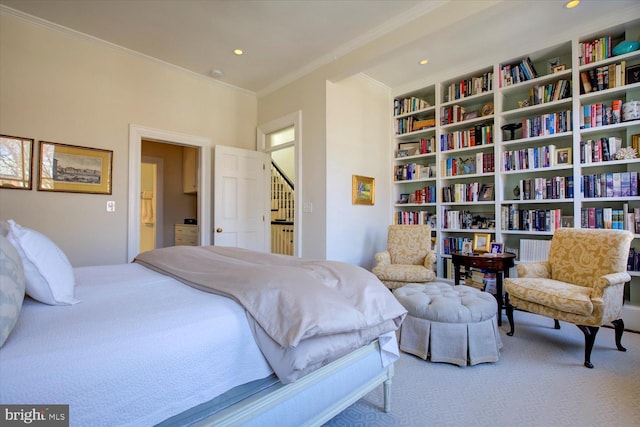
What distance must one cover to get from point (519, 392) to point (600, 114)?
2911mm

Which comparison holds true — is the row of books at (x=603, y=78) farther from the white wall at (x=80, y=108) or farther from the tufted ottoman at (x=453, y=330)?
the white wall at (x=80, y=108)

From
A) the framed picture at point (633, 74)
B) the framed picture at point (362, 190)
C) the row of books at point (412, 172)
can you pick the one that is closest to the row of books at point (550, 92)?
the framed picture at point (633, 74)

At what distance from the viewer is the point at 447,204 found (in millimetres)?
4086

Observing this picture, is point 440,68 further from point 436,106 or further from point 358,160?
point 358,160

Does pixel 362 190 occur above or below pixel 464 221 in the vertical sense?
above

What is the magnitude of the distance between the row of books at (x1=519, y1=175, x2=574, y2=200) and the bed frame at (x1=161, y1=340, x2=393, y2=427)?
293cm

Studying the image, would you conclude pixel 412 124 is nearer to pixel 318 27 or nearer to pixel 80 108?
pixel 318 27

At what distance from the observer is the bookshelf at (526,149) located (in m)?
2.95

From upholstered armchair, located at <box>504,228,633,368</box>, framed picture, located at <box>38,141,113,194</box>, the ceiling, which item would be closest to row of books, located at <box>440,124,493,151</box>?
the ceiling

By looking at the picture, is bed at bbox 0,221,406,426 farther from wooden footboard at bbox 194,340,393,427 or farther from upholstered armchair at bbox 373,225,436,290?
upholstered armchair at bbox 373,225,436,290

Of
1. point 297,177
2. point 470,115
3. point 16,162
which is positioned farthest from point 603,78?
point 16,162

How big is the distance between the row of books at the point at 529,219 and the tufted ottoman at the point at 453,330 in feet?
5.48

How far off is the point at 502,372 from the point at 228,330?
195 cm

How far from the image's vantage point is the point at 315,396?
1.20m
